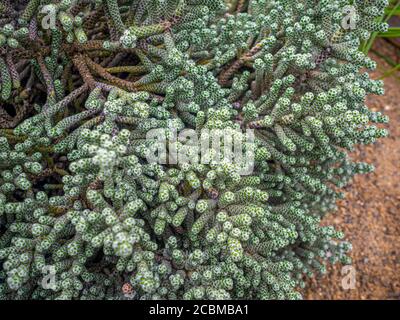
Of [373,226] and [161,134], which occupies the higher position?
[161,134]

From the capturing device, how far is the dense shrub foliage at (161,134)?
2.02m

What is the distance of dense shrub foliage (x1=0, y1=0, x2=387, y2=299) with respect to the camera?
2.02m

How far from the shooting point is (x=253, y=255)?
7.61 feet

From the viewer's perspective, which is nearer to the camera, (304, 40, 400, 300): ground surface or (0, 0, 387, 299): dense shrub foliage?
(0, 0, 387, 299): dense shrub foliage

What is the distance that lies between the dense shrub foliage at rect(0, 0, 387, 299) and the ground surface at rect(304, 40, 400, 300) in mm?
863

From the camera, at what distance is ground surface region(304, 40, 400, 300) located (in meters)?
3.27

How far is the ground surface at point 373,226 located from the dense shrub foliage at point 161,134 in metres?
0.86

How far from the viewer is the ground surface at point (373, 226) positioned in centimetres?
327

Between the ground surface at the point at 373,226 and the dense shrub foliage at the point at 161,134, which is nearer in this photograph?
the dense shrub foliage at the point at 161,134

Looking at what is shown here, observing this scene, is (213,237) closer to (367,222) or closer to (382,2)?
(382,2)

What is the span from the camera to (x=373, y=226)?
3.58 m

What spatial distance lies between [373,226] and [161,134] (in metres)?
2.33

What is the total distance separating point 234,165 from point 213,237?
0.37 m

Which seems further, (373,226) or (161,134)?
(373,226)
